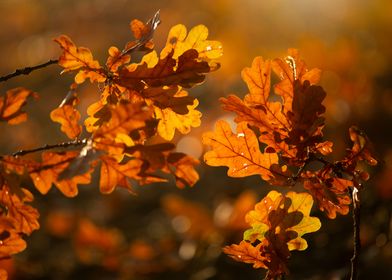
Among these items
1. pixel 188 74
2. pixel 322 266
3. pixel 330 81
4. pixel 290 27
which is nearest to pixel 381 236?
pixel 322 266

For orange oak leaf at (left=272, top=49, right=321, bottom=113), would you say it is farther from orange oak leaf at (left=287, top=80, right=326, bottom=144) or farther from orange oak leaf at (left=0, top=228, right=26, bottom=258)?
orange oak leaf at (left=0, top=228, right=26, bottom=258)

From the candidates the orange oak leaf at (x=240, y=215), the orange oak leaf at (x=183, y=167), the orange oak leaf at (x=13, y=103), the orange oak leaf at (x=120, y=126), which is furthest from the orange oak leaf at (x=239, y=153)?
the orange oak leaf at (x=240, y=215)

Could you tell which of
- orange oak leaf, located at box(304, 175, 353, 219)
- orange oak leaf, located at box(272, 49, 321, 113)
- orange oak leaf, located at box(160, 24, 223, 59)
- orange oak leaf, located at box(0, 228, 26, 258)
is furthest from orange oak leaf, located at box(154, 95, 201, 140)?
orange oak leaf, located at box(0, 228, 26, 258)

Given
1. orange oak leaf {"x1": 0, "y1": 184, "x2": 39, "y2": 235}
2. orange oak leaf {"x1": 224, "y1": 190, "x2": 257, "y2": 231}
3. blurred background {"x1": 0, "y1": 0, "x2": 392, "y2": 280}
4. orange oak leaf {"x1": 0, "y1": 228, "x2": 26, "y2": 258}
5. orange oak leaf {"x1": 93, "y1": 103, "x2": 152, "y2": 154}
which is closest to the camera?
orange oak leaf {"x1": 93, "y1": 103, "x2": 152, "y2": 154}

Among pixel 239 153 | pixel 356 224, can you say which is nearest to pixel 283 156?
pixel 239 153

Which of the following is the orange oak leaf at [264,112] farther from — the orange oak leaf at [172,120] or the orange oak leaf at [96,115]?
the orange oak leaf at [96,115]

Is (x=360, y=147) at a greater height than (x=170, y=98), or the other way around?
(x=170, y=98)

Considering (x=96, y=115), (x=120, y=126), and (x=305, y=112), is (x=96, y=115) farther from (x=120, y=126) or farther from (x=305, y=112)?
(x=305, y=112)
